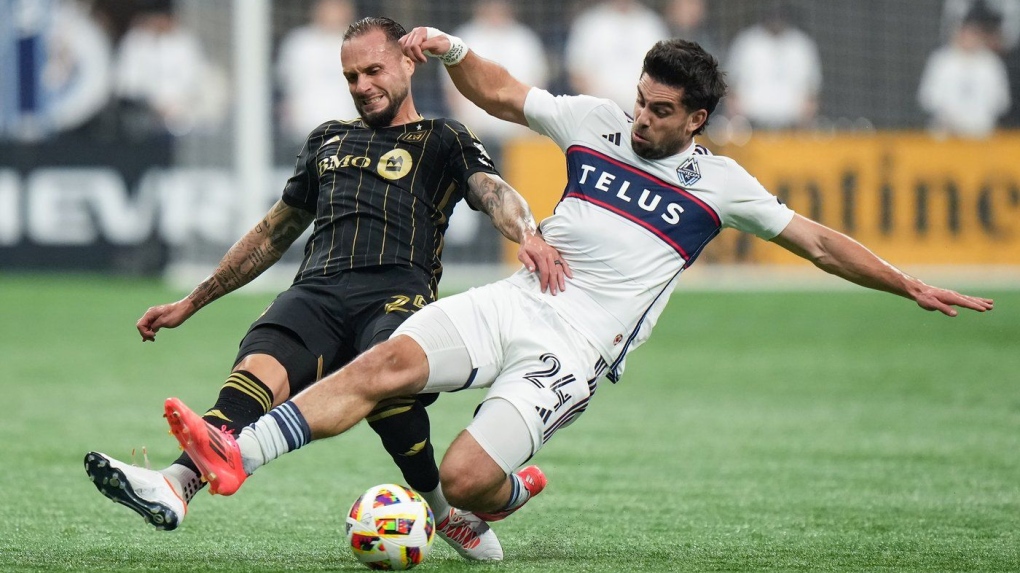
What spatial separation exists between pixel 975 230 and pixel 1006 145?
110cm

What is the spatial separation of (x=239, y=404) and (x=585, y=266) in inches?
54.3

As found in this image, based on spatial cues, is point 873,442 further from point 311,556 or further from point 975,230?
point 975,230

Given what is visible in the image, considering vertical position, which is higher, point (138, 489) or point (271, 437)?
point (271, 437)

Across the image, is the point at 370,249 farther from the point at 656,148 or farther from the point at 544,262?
the point at 656,148

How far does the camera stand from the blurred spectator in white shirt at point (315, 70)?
16922 millimetres

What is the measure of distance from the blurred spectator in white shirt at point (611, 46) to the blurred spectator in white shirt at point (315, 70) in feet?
9.08

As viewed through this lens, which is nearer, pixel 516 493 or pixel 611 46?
pixel 516 493

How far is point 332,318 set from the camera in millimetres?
5422

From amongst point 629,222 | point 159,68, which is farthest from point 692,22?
point 629,222

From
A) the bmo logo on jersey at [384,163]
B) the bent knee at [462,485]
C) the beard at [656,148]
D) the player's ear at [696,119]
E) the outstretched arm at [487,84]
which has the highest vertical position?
the outstretched arm at [487,84]

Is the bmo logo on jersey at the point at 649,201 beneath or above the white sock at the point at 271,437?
above

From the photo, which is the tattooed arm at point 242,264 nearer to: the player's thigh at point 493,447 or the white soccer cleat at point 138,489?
the white soccer cleat at point 138,489

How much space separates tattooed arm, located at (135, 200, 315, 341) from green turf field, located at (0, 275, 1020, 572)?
0.84 metres

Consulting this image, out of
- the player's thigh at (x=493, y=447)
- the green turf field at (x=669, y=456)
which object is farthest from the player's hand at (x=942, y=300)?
the player's thigh at (x=493, y=447)
